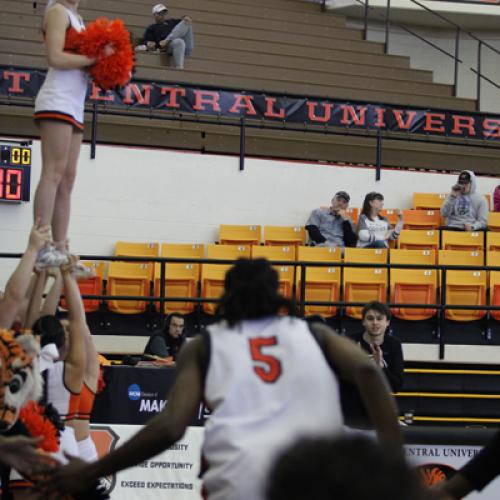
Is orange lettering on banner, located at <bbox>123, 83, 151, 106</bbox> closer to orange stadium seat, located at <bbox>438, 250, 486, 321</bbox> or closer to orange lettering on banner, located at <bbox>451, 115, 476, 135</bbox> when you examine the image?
orange lettering on banner, located at <bbox>451, 115, 476, 135</bbox>

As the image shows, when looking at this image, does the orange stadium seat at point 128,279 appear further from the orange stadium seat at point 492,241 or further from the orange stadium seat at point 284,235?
the orange stadium seat at point 492,241

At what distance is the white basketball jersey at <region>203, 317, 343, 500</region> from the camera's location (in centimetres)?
281

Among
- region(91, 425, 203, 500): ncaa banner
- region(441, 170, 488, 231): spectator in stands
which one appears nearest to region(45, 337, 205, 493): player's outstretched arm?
region(91, 425, 203, 500): ncaa banner

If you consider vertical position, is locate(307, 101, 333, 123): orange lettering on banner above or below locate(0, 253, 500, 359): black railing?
above

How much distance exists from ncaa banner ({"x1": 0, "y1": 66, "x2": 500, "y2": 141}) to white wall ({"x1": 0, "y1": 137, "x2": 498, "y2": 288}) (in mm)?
872

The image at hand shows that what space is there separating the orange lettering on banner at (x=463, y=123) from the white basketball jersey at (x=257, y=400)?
11.8m

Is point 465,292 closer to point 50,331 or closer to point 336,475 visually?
point 50,331

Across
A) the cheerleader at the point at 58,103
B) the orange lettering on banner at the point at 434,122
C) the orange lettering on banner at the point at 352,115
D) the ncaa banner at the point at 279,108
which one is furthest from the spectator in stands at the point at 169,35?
the cheerleader at the point at 58,103

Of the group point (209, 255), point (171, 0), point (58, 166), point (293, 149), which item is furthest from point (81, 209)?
point (58, 166)

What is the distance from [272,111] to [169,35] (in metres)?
1.94

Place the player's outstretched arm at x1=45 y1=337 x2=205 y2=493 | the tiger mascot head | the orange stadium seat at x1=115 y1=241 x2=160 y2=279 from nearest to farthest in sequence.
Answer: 1. the player's outstretched arm at x1=45 y1=337 x2=205 y2=493
2. the tiger mascot head
3. the orange stadium seat at x1=115 y1=241 x2=160 y2=279

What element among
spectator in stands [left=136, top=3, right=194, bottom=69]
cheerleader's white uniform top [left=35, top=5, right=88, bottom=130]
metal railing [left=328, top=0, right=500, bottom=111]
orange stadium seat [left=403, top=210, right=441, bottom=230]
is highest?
metal railing [left=328, top=0, right=500, bottom=111]

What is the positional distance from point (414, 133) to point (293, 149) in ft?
5.36

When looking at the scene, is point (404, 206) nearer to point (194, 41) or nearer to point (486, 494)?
point (194, 41)
